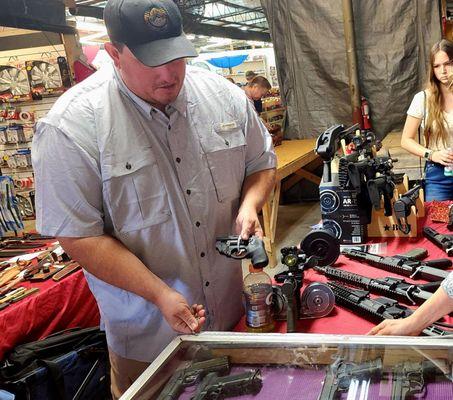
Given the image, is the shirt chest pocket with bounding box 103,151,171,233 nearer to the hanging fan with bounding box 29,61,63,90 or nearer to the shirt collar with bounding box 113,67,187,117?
the shirt collar with bounding box 113,67,187,117

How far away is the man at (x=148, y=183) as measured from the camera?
1479mm

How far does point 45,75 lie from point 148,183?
364cm

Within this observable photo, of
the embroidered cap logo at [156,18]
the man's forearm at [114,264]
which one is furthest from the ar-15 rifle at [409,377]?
the embroidered cap logo at [156,18]

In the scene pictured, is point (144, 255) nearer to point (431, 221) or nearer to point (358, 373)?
point (358, 373)

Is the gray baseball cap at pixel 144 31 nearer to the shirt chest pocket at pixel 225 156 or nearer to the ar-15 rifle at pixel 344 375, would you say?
the shirt chest pocket at pixel 225 156

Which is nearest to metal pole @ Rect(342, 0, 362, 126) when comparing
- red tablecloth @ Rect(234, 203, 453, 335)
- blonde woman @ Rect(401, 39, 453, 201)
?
blonde woman @ Rect(401, 39, 453, 201)

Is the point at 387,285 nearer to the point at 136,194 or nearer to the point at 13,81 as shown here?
the point at 136,194

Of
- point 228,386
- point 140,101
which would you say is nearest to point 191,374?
point 228,386

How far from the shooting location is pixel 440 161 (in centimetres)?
318

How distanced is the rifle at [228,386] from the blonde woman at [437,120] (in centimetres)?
241

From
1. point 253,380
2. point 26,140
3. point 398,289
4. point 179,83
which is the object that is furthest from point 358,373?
point 26,140

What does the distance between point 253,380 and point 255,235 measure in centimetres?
50

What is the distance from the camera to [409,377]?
1200mm

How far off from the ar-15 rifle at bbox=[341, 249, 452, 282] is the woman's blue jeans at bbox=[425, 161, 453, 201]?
128cm
